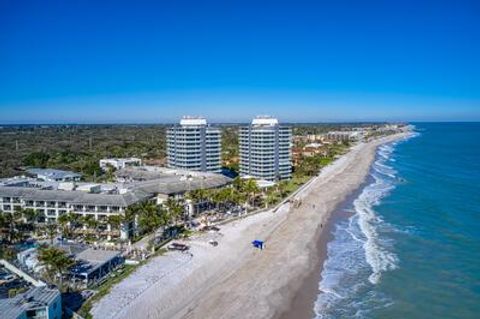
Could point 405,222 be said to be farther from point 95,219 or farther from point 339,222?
point 95,219

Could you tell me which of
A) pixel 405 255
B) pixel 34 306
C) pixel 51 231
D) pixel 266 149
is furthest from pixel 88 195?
pixel 266 149

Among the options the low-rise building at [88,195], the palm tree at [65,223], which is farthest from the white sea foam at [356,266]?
the palm tree at [65,223]

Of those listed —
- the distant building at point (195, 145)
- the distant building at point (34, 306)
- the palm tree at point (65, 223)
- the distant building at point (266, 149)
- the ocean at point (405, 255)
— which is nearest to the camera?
the distant building at point (34, 306)

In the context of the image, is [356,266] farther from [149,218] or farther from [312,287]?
[149,218]

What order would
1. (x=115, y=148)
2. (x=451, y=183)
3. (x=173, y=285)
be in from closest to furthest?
1. (x=173, y=285)
2. (x=451, y=183)
3. (x=115, y=148)

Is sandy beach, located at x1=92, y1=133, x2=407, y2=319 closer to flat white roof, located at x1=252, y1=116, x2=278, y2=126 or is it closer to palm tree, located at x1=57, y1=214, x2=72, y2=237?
palm tree, located at x1=57, y1=214, x2=72, y2=237

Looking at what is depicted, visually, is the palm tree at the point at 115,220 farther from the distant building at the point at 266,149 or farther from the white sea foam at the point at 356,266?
the distant building at the point at 266,149

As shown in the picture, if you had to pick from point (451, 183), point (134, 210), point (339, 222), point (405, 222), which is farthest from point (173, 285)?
point (451, 183)
